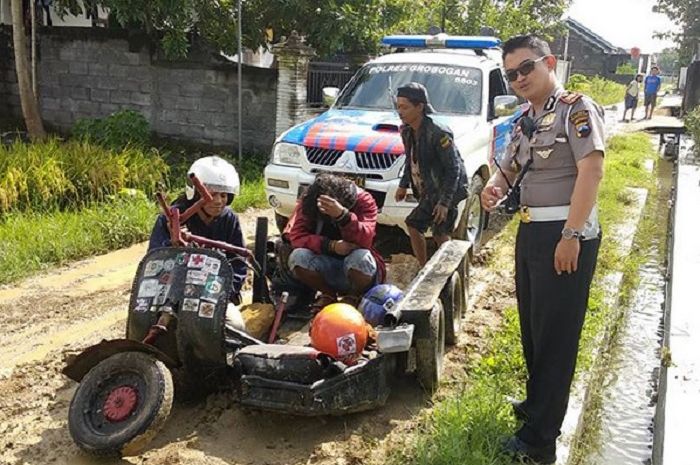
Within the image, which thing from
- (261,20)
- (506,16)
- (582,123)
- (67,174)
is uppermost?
(506,16)

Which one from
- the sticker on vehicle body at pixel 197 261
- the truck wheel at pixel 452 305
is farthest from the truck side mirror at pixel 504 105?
the sticker on vehicle body at pixel 197 261

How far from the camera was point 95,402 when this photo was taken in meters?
3.50

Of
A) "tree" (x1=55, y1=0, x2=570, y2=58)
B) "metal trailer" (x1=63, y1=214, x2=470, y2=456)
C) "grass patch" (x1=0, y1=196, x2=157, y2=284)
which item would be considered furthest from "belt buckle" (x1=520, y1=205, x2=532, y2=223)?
"tree" (x1=55, y1=0, x2=570, y2=58)

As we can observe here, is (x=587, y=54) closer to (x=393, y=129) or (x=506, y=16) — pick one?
(x=506, y=16)

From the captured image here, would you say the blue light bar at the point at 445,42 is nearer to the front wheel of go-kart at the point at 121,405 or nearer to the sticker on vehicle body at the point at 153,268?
the sticker on vehicle body at the point at 153,268

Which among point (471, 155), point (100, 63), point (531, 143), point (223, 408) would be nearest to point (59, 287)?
point (223, 408)

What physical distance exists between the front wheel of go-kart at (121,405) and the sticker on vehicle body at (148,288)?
1.11ft

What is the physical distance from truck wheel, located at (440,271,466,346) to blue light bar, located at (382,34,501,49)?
384 centimetres

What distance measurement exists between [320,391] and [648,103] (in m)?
23.7

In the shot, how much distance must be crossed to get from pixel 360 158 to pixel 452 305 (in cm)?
208

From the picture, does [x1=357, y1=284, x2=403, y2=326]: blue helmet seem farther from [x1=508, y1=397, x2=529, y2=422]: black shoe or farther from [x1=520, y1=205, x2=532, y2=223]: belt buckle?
[x1=520, y1=205, x2=532, y2=223]: belt buckle

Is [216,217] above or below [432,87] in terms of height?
below

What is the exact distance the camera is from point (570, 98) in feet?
9.88

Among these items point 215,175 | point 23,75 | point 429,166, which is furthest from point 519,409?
point 23,75
